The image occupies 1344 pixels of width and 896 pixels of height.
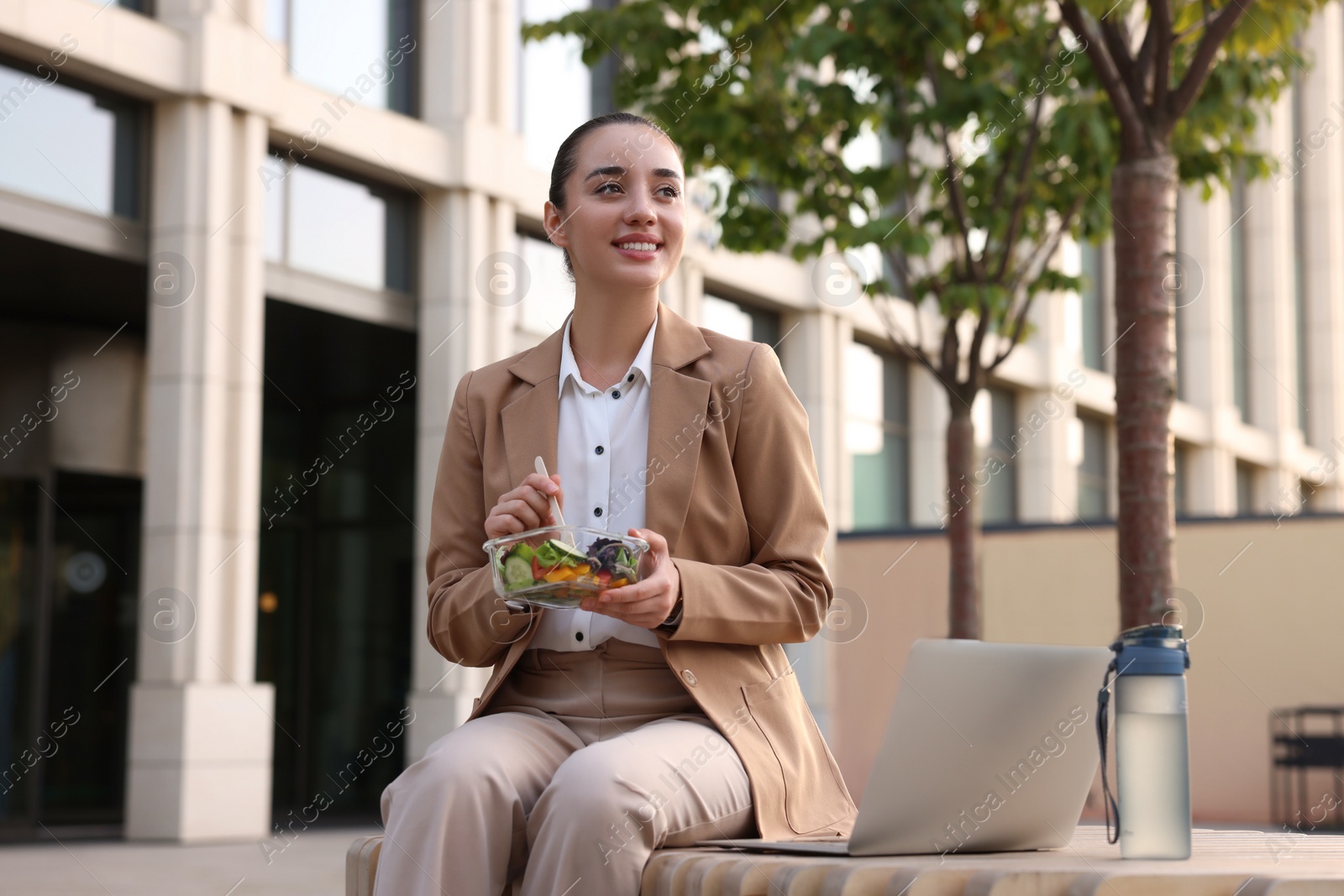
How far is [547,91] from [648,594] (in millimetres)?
13547

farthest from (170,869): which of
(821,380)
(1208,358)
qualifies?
(1208,358)

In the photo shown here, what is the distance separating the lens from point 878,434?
836 inches

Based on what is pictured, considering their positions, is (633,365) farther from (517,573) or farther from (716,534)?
(517,573)

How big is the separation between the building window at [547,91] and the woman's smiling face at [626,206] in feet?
39.7

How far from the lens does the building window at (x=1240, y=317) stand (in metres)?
32.7

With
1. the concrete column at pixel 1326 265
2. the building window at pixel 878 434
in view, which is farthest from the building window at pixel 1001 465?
the concrete column at pixel 1326 265

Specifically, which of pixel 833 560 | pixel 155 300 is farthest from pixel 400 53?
pixel 833 560

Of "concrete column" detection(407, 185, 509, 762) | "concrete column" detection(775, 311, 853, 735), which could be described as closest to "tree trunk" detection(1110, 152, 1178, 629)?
"concrete column" detection(407, 185, 509, 762)

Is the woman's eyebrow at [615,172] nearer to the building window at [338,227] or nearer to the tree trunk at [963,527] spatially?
the tree trunk at [963,527]

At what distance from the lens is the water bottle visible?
226 cm

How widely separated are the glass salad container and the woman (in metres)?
0.05

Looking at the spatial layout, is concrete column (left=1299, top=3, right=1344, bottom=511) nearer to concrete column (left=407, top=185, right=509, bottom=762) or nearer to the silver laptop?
concrete column (left=407, top=185, right=509, bottom=762)

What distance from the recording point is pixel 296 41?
42.6 ft

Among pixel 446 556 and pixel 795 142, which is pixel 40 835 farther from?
pixel 446 556
